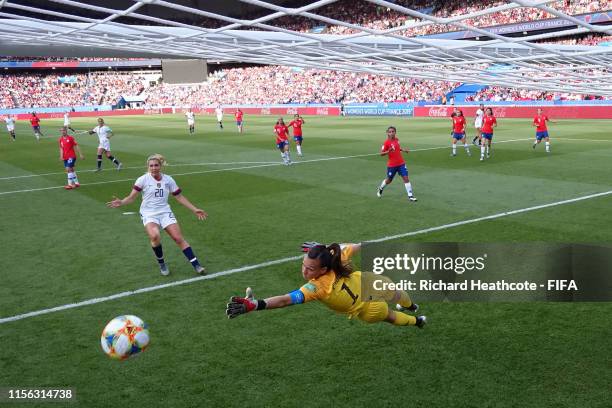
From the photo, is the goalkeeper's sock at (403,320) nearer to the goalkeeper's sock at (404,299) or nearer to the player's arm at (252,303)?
the goalkeeper's sock at (404,299)

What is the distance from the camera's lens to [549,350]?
4930 millimetres

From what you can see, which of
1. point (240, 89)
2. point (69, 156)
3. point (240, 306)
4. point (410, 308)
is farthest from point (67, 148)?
point (240, 89)

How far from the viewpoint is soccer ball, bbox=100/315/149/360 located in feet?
15.3

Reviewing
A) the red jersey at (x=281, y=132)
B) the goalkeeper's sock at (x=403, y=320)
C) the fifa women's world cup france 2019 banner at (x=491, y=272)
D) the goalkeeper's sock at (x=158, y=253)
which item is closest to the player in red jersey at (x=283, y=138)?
the red jersey at (x=281, y=132)

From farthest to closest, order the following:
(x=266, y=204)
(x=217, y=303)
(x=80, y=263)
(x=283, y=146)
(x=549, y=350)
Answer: (x=283, y=146) < (x=266, y=204) < (x=80, y=263) < (x=217, y=303) < (x=549, y=350)

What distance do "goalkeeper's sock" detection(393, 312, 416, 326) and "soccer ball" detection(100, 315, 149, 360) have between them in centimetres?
234

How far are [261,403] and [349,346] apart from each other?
123cm

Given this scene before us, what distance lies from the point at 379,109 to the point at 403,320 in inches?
1771

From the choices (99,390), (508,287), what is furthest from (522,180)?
(99,390)

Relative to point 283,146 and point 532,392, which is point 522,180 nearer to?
point 283,146

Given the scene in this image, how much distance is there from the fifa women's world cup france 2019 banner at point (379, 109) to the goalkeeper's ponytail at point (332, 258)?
4316 centimetres

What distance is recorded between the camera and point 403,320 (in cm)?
512

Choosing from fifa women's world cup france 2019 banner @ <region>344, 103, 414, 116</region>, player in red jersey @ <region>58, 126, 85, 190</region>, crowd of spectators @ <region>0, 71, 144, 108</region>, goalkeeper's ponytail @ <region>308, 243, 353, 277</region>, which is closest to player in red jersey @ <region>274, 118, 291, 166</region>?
player in red jersey @ <region>58, 126, 85, 190</region>

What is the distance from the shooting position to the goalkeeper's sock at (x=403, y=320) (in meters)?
5.06
